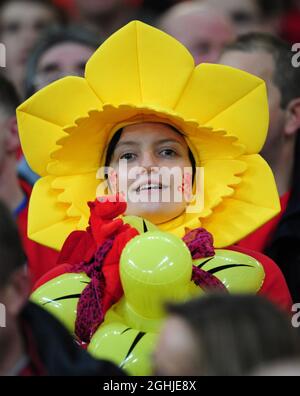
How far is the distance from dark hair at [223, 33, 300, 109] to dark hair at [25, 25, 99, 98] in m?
0.35

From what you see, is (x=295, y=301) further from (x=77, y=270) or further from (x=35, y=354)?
(x=35, y=354)

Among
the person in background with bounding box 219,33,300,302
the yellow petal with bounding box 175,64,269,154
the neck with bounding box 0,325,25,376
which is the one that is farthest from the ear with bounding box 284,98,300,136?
the neck with bounding box 0,325,25,376

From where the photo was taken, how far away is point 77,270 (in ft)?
4.79

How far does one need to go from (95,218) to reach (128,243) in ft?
0.38

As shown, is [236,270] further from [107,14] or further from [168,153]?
[107,14]

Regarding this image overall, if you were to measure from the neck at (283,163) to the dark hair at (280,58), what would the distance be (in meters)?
0.08

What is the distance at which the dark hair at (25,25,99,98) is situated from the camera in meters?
2.12

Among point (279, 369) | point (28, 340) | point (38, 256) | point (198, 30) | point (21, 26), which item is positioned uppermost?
point (279, 369)

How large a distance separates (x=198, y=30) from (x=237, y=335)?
1326 millimetres

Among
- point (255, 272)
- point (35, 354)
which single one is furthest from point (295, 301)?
point (35, 354)

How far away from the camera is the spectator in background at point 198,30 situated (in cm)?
216

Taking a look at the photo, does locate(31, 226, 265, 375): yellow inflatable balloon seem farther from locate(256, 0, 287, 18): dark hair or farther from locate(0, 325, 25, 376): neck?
locate(256, 0, 287, 18): dark hair

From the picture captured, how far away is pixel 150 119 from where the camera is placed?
61.5 inches

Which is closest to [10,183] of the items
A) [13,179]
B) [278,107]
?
[13,179]
